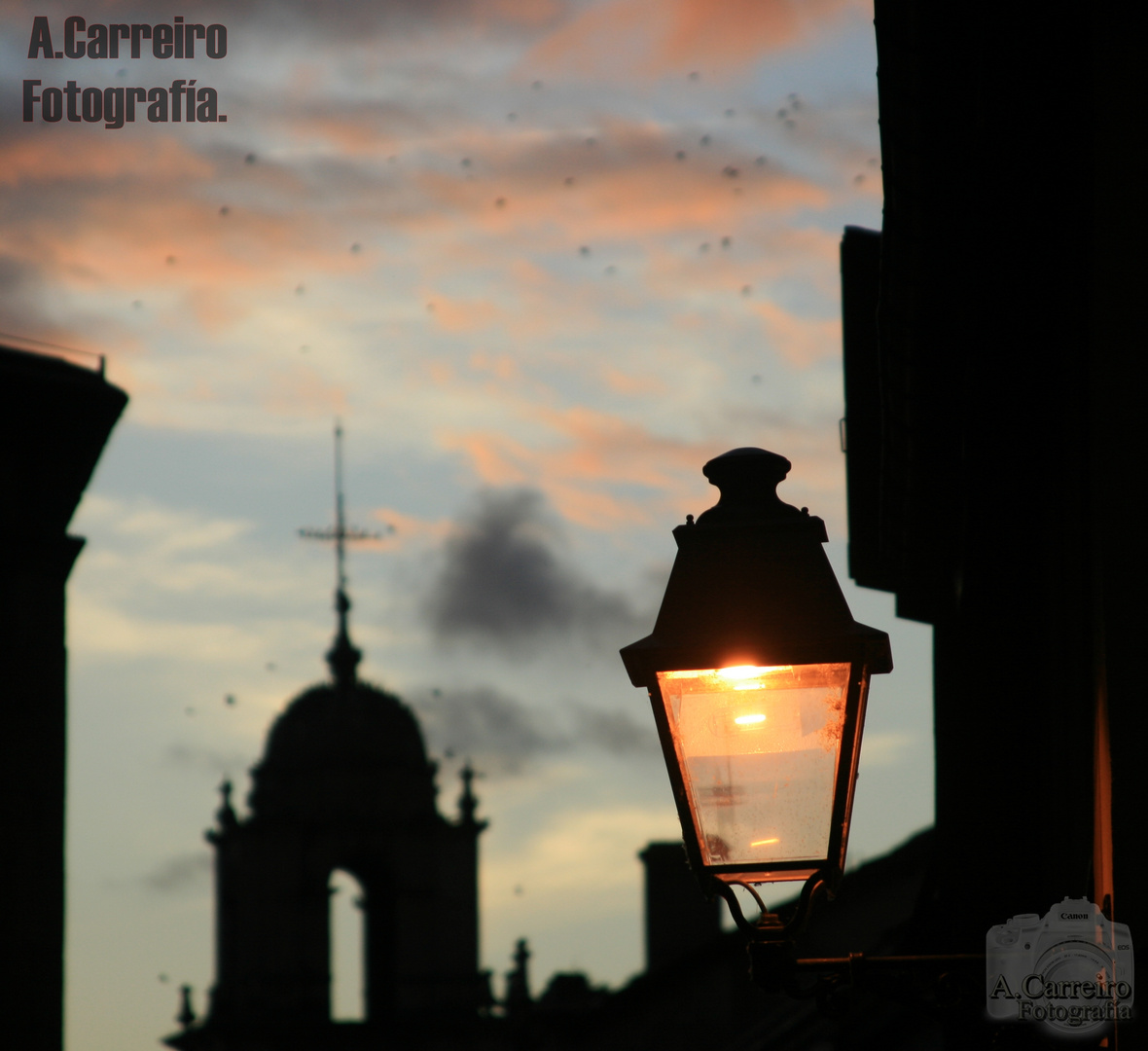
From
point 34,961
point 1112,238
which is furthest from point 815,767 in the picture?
point 34,961

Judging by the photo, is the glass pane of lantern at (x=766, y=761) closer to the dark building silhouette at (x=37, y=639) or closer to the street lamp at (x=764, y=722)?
the street lamp at (x=764, y=722)

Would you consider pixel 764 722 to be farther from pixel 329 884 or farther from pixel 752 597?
pixel 329 884

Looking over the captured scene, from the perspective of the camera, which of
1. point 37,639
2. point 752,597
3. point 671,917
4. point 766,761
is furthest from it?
point 671,917

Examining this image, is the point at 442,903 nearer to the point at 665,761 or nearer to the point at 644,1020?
the point at 644,1020

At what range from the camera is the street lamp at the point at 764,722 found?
14.5 feet

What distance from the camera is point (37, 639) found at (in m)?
21.0

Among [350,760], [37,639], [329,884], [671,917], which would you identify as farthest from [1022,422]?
[329,884]

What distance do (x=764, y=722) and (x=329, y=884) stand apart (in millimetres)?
36368

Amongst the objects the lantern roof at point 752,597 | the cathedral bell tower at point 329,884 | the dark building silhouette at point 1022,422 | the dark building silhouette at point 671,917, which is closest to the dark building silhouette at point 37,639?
the dark building silhouette at point 671,917

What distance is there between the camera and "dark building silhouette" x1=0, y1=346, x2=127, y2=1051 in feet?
66.1

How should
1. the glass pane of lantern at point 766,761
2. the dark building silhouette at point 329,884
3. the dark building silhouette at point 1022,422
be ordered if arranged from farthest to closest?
1. the dark building silhouette at point 329,884
2. the glass pane of lantern at point 766,761
3. the dark building silhouette at point 1022,422

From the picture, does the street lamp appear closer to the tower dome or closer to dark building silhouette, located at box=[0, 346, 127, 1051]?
dark building silhouette, located at box=[0, 346, 127, 1051]

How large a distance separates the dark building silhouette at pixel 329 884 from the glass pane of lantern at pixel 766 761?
34928 millimetres

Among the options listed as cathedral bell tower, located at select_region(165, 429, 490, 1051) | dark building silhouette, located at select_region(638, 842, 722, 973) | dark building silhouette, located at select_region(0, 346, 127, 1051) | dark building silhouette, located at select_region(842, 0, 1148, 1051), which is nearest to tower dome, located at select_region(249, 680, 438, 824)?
cathedral bell tower, located at select_region(165, 429, 490, 1051)
